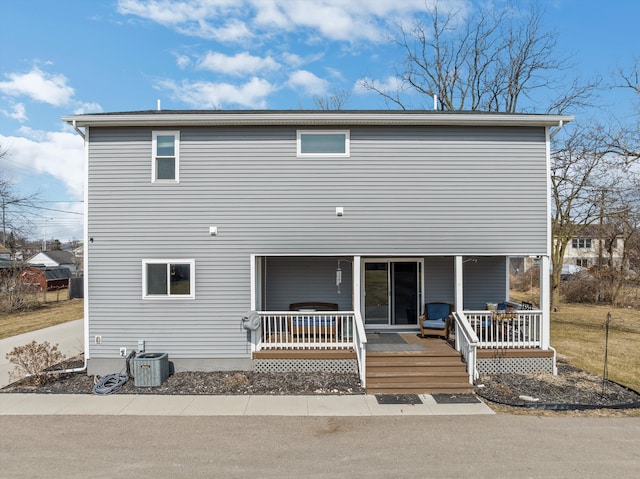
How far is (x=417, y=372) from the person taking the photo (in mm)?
7969

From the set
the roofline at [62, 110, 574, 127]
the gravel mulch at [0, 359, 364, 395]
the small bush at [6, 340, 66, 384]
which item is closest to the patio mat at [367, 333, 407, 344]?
the gravel mulch at [0, 359, 364, 395]

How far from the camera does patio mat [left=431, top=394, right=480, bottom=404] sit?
23.5 feet

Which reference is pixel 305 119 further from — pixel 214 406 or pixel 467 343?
pixel 214 406

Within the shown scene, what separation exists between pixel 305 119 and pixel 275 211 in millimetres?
2136

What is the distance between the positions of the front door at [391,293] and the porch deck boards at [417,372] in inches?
79.0

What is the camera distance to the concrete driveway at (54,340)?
10.1 meters

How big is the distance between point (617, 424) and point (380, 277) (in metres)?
5.73

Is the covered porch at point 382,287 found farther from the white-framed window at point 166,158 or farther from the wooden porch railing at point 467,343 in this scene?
the white-framed window at point 166,158

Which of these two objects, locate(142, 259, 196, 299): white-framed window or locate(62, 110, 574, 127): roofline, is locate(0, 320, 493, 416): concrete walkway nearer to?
locate(142, 259, 196, 299): white-framed window

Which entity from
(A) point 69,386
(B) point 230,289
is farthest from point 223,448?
(A) point 69,386

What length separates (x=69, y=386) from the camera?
8070 millimetres

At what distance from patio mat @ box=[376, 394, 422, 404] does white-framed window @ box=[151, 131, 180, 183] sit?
6.27 metres

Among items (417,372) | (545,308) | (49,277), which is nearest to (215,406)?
(417,372)

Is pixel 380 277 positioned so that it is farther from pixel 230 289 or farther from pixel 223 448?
pixel 223 448
